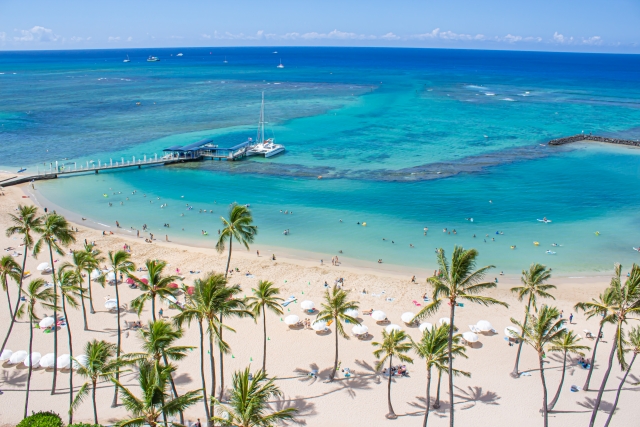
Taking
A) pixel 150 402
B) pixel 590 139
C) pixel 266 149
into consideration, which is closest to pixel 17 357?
pixel 150 402

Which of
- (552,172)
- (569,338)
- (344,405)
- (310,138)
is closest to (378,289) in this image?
(344,405)

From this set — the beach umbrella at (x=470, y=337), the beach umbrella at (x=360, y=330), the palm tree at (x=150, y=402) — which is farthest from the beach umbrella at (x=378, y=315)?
the palm tree at (x=150, y=402)

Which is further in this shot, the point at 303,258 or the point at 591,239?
the point at 591,239

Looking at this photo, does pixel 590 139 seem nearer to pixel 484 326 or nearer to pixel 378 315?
pixel 484 326

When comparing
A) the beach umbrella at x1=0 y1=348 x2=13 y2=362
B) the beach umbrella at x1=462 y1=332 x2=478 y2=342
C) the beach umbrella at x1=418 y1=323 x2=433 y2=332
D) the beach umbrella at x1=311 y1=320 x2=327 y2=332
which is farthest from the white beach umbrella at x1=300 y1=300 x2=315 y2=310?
the beach umbrella at x1=0 y1=348 x2=13 y2=362

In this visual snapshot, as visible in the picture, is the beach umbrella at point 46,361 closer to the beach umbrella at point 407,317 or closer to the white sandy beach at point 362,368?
the white sandy beach at point 362,368

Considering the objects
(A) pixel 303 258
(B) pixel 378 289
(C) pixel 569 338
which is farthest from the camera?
(A) pixel 303 258

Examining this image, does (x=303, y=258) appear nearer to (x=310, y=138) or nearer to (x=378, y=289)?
(x=378, y=289)
